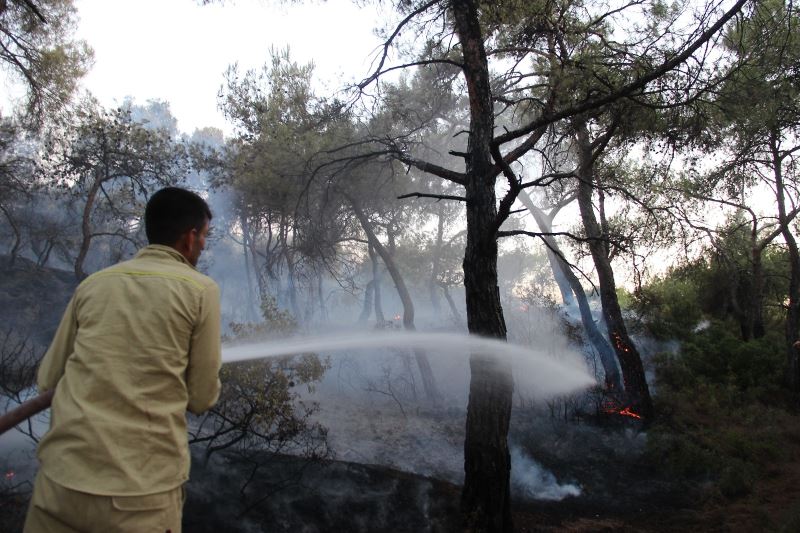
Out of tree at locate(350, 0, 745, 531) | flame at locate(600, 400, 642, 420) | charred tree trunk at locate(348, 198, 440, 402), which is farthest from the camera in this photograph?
charred tree trunk at locate(348, 198, 440, 402)

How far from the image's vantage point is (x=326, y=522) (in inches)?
232

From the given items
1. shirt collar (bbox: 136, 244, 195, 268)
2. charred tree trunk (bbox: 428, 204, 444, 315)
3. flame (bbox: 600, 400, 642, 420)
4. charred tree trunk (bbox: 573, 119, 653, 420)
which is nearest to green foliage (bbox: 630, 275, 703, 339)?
charred tree trunk (bbox: 573, 119, 653, 420)

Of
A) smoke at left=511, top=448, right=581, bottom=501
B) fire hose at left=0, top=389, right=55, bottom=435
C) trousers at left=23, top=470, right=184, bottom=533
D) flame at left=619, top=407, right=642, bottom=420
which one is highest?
fire hose at left=0, top=389, right=55, bottom=435

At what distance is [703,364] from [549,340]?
17.4 ft

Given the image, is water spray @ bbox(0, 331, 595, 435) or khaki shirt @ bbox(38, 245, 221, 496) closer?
khaki shirt @ bbox(38, 245, 221, 496)

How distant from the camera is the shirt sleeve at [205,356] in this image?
187 centimetres

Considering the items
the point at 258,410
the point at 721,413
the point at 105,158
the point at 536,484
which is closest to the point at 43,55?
the point at 105,158

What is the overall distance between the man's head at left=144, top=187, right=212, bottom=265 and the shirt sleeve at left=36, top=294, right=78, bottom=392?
43cm

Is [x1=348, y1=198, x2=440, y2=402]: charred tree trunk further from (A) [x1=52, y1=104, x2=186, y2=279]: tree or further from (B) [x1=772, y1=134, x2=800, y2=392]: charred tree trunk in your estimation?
(B) [x1=772, y1=134, x2=800, y2=392]: charred tree trunk

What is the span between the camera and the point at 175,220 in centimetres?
213

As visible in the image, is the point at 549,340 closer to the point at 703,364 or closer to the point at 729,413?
the point at 703,364

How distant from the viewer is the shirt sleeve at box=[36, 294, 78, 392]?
74.6 inches

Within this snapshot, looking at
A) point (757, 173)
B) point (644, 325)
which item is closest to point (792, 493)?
point (644, 325)

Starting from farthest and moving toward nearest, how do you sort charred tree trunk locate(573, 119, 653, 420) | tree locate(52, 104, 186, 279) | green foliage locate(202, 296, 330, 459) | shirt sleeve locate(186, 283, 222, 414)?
tree locate(52, 104, 186, 279) < charred tree trunk locate(573, 119, 653, 420) < green foliage locate(202, 296, 330, 459) < shirt sleeve locate(186, 283, 222, 414)
